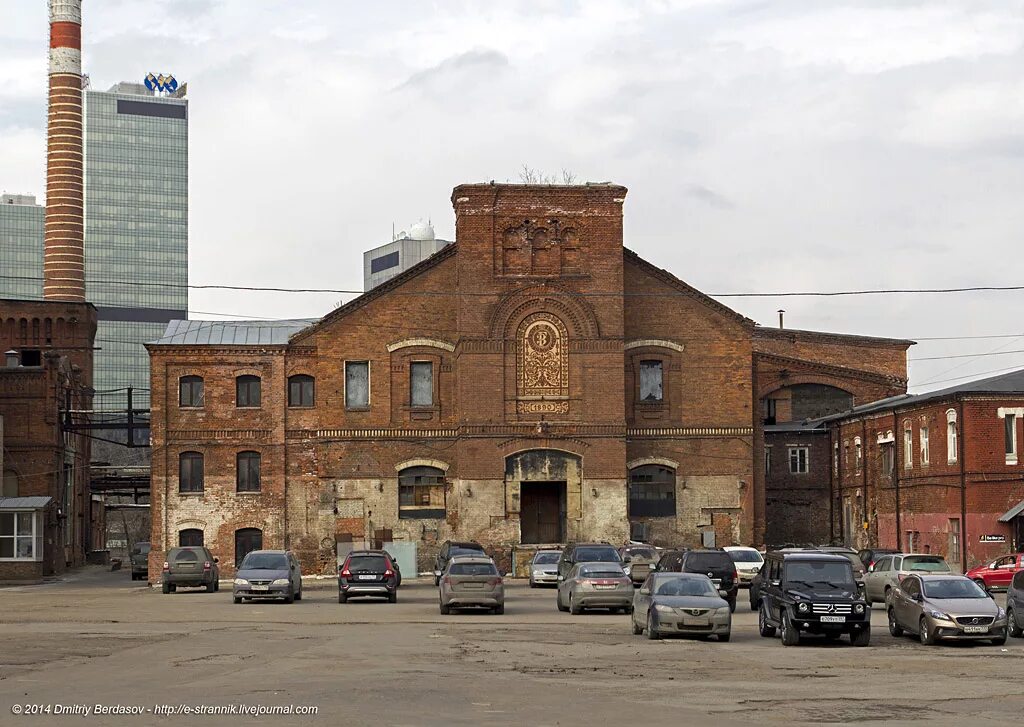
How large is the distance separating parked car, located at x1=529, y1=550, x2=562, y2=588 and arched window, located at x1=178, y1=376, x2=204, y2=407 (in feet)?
50.4

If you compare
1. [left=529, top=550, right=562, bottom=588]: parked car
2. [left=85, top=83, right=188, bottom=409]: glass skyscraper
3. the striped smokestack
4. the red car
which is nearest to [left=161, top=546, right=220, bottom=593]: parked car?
[left=529, top=550, right=562, bottom=588]: parked car

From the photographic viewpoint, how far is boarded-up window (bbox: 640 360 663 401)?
56719mm

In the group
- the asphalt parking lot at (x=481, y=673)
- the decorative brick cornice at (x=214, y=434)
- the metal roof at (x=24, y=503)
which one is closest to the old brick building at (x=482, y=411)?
the decorative brick cornice at (x=214, y=434)

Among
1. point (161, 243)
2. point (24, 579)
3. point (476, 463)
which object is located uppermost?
point (161, 243)

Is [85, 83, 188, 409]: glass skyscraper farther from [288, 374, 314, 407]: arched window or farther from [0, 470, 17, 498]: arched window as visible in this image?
[288, 374, 314, 407]: arched window

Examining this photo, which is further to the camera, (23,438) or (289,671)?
(23,438)

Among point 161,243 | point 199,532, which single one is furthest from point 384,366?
point 161,243

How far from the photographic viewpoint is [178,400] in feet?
183

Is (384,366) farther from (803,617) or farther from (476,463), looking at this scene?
(803,617)

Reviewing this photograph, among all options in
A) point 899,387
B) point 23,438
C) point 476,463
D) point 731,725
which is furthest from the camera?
point 899,387

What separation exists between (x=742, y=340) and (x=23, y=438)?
105ft

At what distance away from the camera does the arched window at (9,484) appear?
6394cm

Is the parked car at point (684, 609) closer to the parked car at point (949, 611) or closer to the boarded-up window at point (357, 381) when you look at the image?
the parked car at point (949, 611)

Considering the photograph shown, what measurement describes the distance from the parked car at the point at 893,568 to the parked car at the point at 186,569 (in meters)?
21.4
